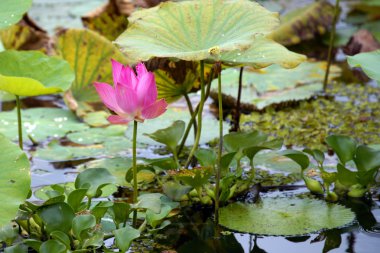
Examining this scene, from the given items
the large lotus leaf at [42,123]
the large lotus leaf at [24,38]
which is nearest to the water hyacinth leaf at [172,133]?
the large lotus leaf at [42,123]

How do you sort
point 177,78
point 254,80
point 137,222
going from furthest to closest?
1. point 254,80
2. point 177,78
3. point 137,222

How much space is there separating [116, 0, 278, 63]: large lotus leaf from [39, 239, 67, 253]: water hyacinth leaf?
37 centimetres

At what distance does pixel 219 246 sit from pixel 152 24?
47cm

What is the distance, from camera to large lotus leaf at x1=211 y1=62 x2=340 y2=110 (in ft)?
7.29

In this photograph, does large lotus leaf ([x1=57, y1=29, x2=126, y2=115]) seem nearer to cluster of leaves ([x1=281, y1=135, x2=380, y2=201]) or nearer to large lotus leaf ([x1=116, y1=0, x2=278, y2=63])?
large lotus leaf ([x1=116, y1=0, x2=278, y2=63])

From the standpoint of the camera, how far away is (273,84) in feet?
7.84

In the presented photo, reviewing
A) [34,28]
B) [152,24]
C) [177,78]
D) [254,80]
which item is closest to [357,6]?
[254,80]

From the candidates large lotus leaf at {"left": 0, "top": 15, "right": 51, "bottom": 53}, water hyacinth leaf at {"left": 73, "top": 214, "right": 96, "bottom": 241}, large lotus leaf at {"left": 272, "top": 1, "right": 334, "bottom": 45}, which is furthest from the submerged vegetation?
large lotus leaf at {"left": 272, "top": 1, "right": 334, "bottom": 45}

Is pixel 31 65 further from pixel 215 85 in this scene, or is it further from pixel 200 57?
pixel 215 85

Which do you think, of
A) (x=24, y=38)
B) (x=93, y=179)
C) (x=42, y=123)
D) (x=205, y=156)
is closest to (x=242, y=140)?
(x=205, y=156)

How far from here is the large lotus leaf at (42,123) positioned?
2006mm

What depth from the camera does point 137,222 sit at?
144 centimetres

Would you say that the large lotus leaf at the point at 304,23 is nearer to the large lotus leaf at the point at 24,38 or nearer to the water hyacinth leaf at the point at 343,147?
the large lotus leaf at the point at 24,38

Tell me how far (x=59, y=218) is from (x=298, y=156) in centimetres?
51
